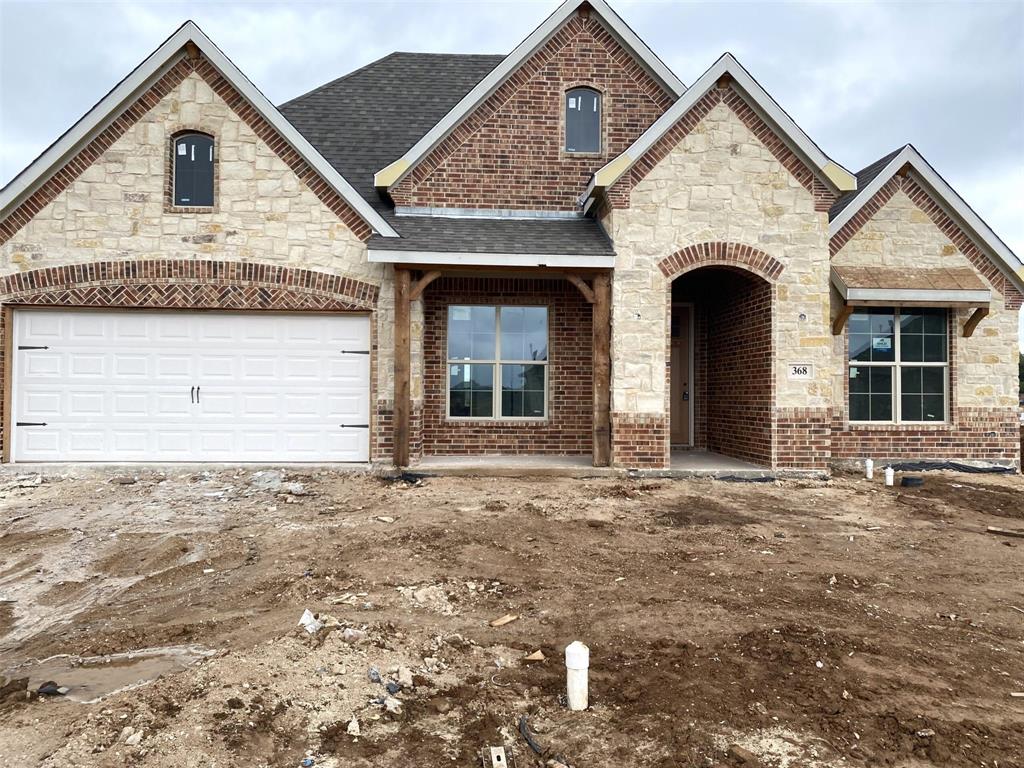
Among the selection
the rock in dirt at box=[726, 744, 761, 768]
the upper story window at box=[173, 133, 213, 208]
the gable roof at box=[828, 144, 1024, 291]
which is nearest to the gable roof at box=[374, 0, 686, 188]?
the upper story window at box=[173, 133, 213, 208]

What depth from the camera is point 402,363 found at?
9.74 m

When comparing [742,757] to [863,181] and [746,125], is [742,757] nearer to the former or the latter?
[746,125]

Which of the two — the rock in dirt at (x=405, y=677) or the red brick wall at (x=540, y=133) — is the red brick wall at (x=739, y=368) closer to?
the red brick wall at (x=540, y=133)

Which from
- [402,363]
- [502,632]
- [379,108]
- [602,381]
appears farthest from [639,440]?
[379,108]

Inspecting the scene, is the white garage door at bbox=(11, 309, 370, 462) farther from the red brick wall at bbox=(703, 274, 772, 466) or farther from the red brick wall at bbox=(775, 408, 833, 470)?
the red brick wall at bbox=(775, 408, 833, 470)

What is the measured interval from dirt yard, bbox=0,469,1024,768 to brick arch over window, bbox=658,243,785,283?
3.86 m

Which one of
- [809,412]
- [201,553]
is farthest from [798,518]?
[201,553]

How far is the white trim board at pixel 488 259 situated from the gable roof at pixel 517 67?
214 centimetres

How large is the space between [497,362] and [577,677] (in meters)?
8.49

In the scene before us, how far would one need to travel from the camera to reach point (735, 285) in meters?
11.3

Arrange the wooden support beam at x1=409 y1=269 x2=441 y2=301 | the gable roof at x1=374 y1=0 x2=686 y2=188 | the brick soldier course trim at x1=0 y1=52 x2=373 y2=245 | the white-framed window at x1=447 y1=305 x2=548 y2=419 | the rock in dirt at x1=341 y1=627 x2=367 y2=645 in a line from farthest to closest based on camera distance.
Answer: the white-framed window at x1=447 y1=305 x2=548 y2=419 → the gable roof at x1=374 y1=0 x2=686 y2=188 → the wooden support beam at x1=409 y1=269 x2=441 y2=301 → the brick soldier course trim at x1=0 y1=52 x2=373 y2=245 → the rock in dirt at x1=341 y1=627 x2=367 y2=645

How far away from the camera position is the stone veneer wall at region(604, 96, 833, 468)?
9828 mm

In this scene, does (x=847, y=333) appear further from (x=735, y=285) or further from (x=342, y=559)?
(x=342, y=559)

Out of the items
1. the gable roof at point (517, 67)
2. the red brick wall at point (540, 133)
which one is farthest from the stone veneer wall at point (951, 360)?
the red brick wall at point (540, 133)
